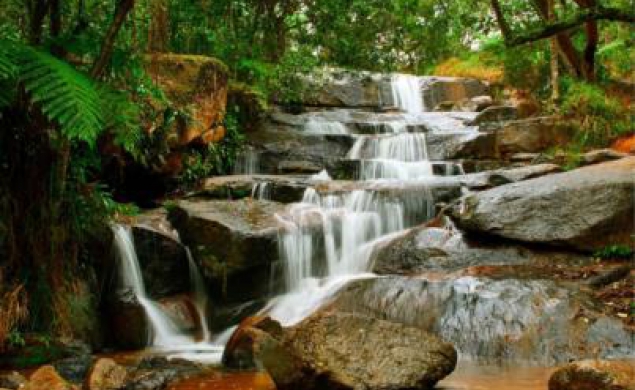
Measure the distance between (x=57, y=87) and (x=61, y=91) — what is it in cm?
8

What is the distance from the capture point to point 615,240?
285 inches

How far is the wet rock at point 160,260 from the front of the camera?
8.02 m

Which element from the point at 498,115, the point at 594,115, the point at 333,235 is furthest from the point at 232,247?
the point at 498,115

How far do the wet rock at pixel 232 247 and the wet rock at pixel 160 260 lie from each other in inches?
7.9

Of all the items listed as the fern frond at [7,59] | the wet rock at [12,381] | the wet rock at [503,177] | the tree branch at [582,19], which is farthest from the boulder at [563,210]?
the fern frond at [7,59]

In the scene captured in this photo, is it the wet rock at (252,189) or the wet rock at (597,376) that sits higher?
the wet rock at (252,189)

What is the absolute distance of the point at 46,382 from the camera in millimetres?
4676

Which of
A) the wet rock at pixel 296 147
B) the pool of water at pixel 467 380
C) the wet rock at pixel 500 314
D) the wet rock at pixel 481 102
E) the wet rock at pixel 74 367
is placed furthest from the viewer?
the wet rock at pixel 481 102

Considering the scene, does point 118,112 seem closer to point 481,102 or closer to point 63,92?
point 63,92

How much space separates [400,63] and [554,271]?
53.1 feet

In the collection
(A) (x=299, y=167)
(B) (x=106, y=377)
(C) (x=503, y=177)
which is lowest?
(B) (x=106, y=377)

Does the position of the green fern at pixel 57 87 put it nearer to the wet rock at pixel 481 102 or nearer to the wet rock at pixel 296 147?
the wet rock at pixel 296 147

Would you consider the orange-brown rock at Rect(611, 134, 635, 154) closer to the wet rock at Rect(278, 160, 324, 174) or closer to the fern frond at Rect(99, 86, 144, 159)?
the wet rock at Rect(278, 160, 324, 174)

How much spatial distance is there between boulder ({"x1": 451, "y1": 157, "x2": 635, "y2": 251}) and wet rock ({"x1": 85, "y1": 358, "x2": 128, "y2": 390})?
426 cm
